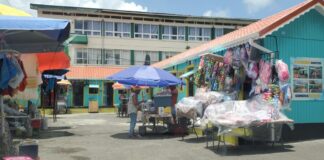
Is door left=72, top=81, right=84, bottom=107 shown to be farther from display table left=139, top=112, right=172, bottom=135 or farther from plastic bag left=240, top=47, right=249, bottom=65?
plastic bag left=240, top=47, right=249, bottom=65

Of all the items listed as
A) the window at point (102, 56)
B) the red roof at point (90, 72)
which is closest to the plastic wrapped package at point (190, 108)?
the red roof at point (90, 72)

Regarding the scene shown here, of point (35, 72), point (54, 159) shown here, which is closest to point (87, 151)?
point (54, 159)

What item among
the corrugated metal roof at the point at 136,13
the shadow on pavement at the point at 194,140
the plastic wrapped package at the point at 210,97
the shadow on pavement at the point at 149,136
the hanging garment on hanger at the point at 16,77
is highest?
the corrugated metal roof at the point at 136,13

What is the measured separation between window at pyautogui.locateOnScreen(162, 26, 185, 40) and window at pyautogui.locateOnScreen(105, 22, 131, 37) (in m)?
3.81

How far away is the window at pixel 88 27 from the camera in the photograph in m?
45.2

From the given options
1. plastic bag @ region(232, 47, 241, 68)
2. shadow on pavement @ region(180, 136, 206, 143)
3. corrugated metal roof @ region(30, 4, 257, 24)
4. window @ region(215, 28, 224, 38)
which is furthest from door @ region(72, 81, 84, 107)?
plastic bag @ region(232, 47, 241, 68)

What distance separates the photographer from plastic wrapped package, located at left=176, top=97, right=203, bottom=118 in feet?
48.3

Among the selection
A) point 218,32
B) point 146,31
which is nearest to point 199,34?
point 218,32

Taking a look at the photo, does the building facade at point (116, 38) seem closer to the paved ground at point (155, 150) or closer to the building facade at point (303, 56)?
the paved ground at point (155, 150)

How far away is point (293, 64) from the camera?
14.2 m

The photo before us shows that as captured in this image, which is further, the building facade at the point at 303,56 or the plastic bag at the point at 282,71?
the building facade at the point at 303,56

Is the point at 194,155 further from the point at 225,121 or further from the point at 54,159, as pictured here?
the point at 54,159

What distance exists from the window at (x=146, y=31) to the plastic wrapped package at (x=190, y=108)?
32.0 metres

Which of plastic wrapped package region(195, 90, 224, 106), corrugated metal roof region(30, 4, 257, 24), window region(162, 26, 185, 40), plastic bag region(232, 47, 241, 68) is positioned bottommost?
plastic wrapped package region(195, 90, 224, 106)
